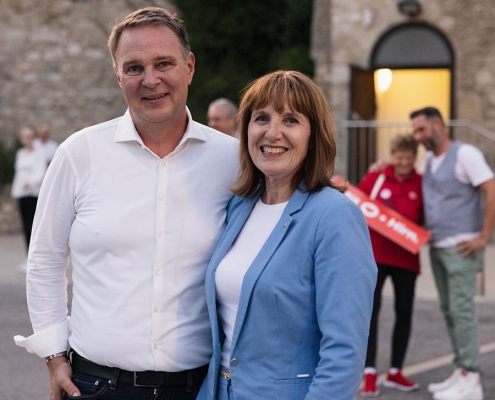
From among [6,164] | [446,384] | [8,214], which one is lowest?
[8,214]

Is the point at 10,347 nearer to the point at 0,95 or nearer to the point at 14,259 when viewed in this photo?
the point at 14,259

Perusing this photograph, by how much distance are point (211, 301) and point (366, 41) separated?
12.7 metres

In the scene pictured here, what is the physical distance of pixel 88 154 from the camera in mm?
2752

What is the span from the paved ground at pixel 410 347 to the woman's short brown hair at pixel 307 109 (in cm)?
339

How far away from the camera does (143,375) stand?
2.66 meters

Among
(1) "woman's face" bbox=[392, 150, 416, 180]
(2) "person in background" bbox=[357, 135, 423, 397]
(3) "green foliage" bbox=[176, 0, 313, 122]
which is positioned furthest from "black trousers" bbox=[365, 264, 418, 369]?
(3) "green foliage" bbox=[176, 0, 313, 122]

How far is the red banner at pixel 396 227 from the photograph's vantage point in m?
5.63

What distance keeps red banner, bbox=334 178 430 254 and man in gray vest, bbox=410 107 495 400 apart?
Result: 210 mm

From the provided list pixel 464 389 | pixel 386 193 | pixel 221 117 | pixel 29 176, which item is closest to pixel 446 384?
pixel 464 389

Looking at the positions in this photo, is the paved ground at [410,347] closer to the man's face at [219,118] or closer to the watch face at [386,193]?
the watch face at [386,193]

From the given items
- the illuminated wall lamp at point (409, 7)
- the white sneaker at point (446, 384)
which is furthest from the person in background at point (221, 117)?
the illuminated wall lamp at point (409, 7)

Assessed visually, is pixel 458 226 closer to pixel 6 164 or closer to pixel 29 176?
pixel 29 176

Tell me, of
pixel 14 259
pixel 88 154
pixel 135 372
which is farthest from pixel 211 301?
pixel 14 259

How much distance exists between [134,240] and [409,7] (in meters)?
12.3
